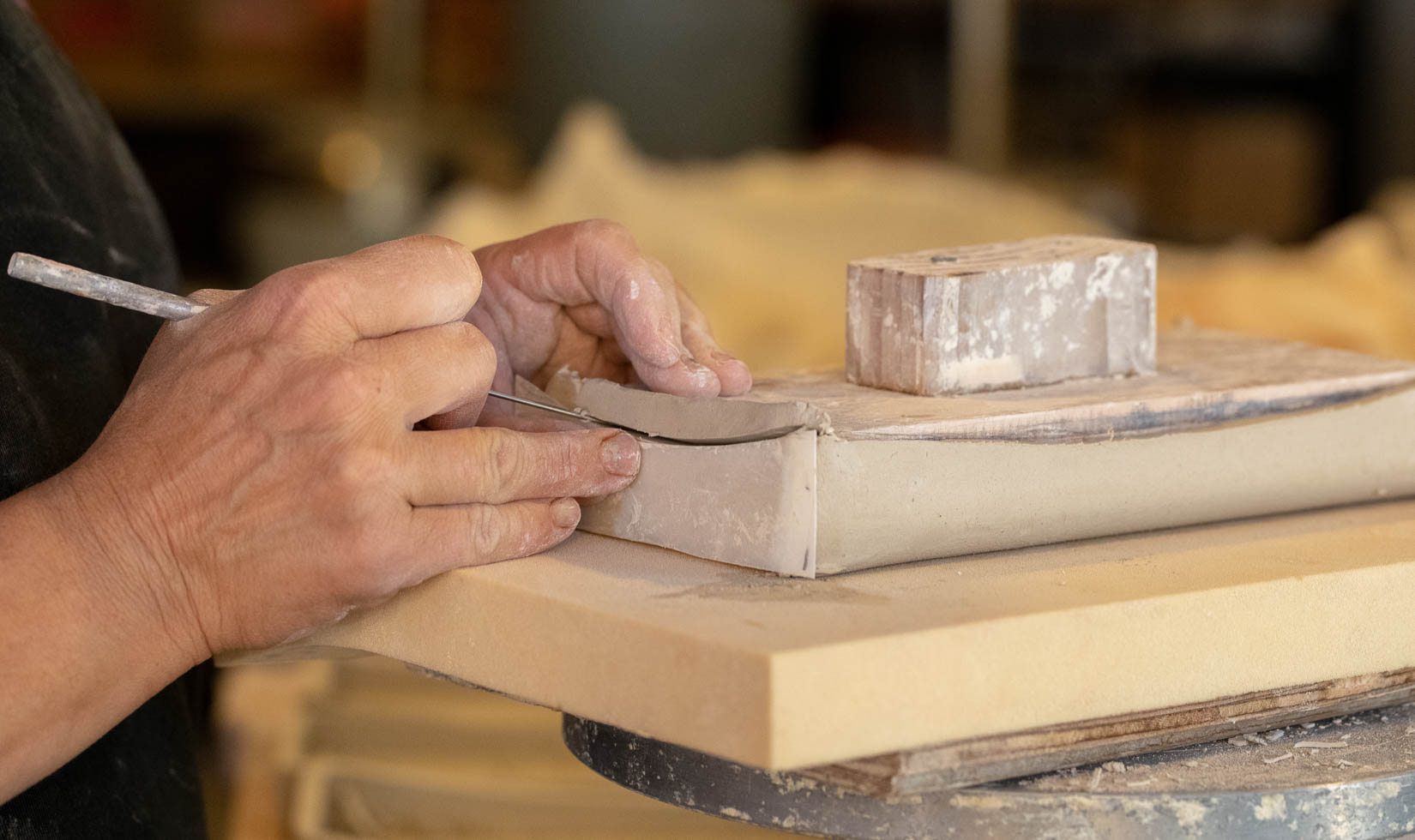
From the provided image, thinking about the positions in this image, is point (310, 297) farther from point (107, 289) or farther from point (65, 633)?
point (65, 633)

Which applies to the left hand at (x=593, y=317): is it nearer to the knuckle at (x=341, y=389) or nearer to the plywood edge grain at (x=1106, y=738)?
the knuckle at (x=341, y=389)

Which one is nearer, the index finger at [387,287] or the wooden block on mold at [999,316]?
the index finger at [387,287]

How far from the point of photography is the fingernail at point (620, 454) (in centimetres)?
97

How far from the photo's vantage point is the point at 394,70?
6.09 meters

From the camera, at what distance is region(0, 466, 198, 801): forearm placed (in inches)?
34.2

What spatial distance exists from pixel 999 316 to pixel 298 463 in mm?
485

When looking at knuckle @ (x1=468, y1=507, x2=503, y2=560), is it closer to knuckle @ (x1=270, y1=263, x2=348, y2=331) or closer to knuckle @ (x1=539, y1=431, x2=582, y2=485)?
knuckle @ (x1=539, y1=431, x2=582, y2=485)

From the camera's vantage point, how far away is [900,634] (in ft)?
2.64

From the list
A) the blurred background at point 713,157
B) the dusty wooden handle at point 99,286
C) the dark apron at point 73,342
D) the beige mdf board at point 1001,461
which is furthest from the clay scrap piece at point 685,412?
the blurred background at point 713,157

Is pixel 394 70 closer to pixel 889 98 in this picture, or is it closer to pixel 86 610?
pixel 889 98

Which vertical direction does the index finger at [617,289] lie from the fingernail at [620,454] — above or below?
above

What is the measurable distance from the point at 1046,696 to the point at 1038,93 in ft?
17.3

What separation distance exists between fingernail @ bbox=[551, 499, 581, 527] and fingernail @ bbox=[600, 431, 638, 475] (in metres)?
0.03

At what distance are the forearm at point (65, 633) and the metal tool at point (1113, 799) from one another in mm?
298
